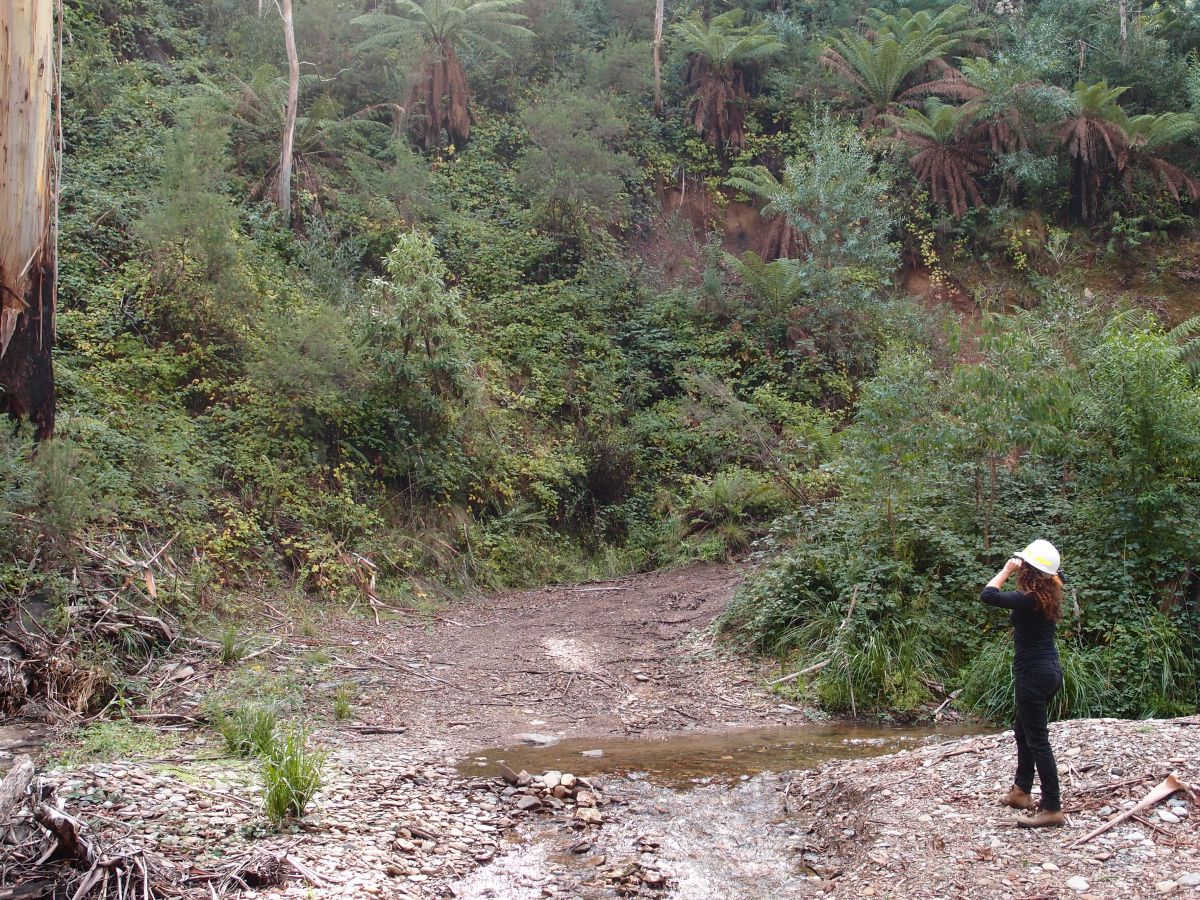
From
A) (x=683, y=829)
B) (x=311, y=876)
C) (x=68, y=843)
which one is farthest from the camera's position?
(x=683, y=829)

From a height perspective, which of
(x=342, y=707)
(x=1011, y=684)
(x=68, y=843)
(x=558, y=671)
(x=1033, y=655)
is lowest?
(x=558, y=671)

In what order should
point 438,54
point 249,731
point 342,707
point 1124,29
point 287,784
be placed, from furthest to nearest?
point 1124,29, point 438,54, point 342,707, point 249,731, point 287,784

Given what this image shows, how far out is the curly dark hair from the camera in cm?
508

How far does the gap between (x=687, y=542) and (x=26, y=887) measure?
11.2 m

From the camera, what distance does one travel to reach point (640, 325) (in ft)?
60.5

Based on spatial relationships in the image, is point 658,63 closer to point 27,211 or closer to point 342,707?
point 27,211

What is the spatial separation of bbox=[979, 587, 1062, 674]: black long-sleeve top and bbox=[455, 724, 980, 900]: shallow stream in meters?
1.77

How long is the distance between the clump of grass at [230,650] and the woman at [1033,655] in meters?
6.47

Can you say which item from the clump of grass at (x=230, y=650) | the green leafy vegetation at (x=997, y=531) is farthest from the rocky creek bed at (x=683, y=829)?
the clump of grass at (x=230, y=650)

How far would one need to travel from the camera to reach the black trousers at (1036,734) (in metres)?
4.88

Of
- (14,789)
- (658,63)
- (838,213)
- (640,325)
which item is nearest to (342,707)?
(14,789)

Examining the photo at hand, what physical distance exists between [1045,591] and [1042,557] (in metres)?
0.20

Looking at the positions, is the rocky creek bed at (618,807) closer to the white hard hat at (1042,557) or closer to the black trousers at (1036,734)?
the black trousers at (1036,734)

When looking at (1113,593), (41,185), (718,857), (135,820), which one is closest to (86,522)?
(41,185)
